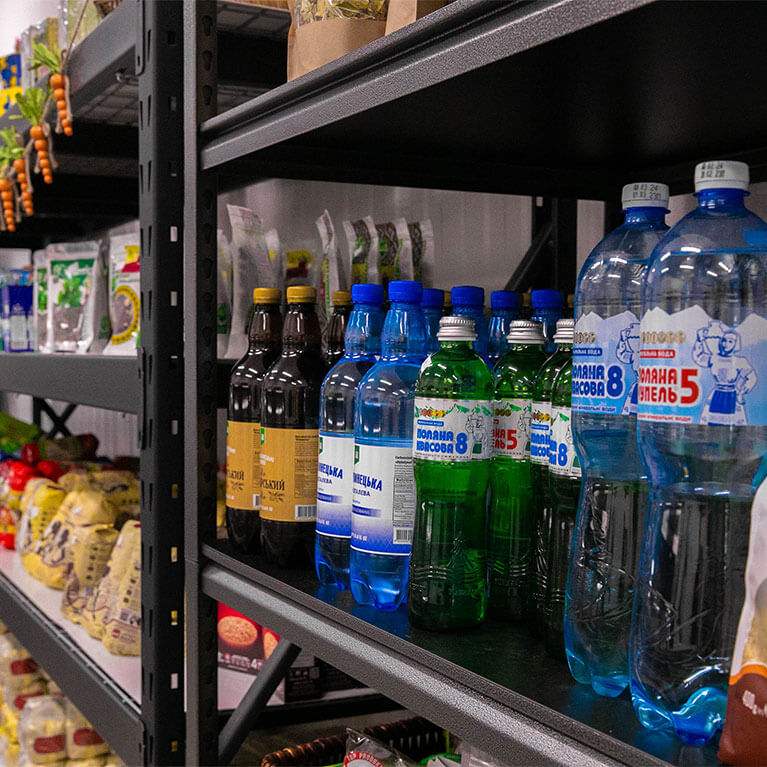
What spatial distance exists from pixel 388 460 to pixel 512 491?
0.43 feet

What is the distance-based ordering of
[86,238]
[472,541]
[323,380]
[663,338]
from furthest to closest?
[86,238] → [323,380] → [472,541] → [663,338]

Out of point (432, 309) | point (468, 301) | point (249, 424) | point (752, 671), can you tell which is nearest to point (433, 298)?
point (432, 309)

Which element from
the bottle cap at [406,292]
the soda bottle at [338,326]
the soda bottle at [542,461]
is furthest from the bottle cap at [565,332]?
the soda bottle at [338,326]

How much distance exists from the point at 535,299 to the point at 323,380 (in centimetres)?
30

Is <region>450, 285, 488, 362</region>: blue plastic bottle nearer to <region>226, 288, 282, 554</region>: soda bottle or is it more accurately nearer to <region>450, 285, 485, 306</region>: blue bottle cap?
<region>450, 285, 485, 306</region>: blue bottle cap

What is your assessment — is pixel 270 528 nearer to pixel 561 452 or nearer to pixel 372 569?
pixel 372 569

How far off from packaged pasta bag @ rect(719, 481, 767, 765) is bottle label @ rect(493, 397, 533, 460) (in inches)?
13.7

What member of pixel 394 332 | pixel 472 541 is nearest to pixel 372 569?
pixel 472 541

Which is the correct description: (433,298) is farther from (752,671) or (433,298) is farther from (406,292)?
(752,671)

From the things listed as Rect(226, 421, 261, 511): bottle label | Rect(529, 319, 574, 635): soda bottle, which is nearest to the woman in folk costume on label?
Rect(529, 319, 574, 635): soda bottle

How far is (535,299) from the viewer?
1.05 m

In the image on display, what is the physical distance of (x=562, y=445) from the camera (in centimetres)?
83

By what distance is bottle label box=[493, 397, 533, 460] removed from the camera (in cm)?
92

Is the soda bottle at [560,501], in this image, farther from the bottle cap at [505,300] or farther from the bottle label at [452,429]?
the bottle cap at [505,300]
